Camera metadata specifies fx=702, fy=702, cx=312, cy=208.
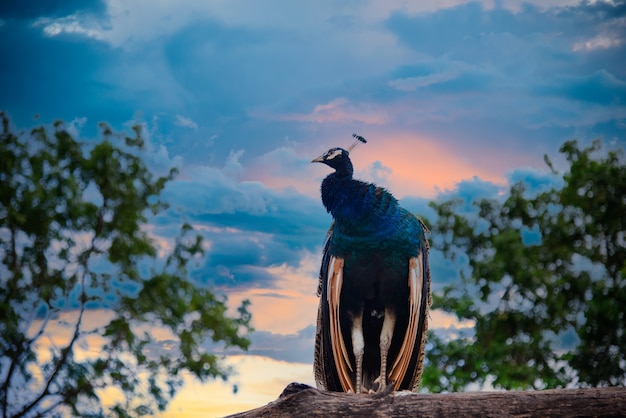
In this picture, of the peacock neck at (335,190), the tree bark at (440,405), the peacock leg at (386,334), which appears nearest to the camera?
the tree bark at (440,405)

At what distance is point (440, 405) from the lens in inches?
165

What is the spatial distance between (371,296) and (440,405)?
1.14 meters

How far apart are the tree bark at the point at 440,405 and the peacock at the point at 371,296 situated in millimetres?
775

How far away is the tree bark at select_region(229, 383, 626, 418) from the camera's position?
4168 mm

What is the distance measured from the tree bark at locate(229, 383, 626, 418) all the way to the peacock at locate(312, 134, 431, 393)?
775 millimetres

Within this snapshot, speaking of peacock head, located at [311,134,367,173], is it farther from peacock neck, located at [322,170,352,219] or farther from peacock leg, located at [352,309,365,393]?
peacock leg, located at [352,309,365,393]

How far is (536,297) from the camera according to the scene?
Answer: 1199 cm

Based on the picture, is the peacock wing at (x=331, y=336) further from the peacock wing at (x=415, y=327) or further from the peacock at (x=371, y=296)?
the peacock wing at (x=415, y=327)

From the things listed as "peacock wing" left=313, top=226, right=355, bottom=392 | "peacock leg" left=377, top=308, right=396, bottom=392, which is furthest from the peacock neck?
"peacock leg" left=377, top=308, right=396, bottom=392

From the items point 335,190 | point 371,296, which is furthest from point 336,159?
point 371,296

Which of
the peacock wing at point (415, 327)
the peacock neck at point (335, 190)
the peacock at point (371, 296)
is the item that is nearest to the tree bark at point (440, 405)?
the peacock at point (371, 296)

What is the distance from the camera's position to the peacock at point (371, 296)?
512 centimetres

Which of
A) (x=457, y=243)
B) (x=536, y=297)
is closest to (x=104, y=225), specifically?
(x=457, y=243)

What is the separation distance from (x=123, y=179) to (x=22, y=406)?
4093mm
